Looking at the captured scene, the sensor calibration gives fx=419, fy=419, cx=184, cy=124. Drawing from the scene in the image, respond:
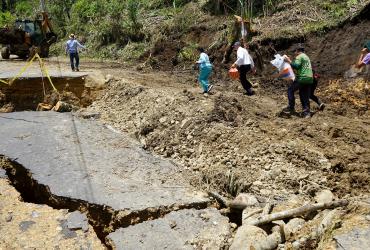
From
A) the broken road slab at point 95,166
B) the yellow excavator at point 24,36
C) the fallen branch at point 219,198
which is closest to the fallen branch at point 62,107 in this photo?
the broken road slab at point 95,166

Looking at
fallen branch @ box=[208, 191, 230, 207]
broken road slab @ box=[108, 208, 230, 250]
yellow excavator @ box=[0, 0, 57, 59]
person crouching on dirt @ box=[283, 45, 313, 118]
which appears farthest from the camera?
yellow excavator @ box=[0, 0, 57, 59]

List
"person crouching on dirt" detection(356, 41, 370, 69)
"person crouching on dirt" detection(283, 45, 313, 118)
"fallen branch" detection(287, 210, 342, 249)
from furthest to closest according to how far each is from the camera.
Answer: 1. "person crouching on dirt" detection(356, 41, 370, 69)
2. "person crouching on dirt" detection(283, 45, 313, 118)
3. "fallen branch" detection(287, 210, 342, 249)

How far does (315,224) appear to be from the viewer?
4535mm

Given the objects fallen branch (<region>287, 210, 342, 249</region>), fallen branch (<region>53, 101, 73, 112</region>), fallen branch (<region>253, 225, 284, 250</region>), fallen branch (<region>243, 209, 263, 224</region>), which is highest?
fallen branch (<region>287, 210, 342, 249</region>)

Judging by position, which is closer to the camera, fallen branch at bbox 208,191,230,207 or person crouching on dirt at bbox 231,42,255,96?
fallen branch at bbox 208,191,230,207

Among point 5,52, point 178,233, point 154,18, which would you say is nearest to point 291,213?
point 178,233

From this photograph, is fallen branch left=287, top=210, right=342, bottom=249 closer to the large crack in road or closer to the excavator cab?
the large crack in road

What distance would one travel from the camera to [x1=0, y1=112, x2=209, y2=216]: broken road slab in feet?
19.2

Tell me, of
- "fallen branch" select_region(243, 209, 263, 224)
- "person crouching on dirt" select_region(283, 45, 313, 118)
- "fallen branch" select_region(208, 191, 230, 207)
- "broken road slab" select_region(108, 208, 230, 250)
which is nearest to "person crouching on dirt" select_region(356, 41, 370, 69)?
"person crouching on dirt" select_region(283, 45, 313, 118)

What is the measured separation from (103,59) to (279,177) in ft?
45.5

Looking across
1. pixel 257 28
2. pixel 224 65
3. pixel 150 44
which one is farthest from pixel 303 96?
pixel 150 44

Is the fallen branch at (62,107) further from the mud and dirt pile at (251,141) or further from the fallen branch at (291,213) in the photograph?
the fallen branch at (291,213)

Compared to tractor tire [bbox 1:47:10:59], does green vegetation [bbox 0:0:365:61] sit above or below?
above

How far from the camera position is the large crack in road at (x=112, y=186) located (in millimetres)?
5172
